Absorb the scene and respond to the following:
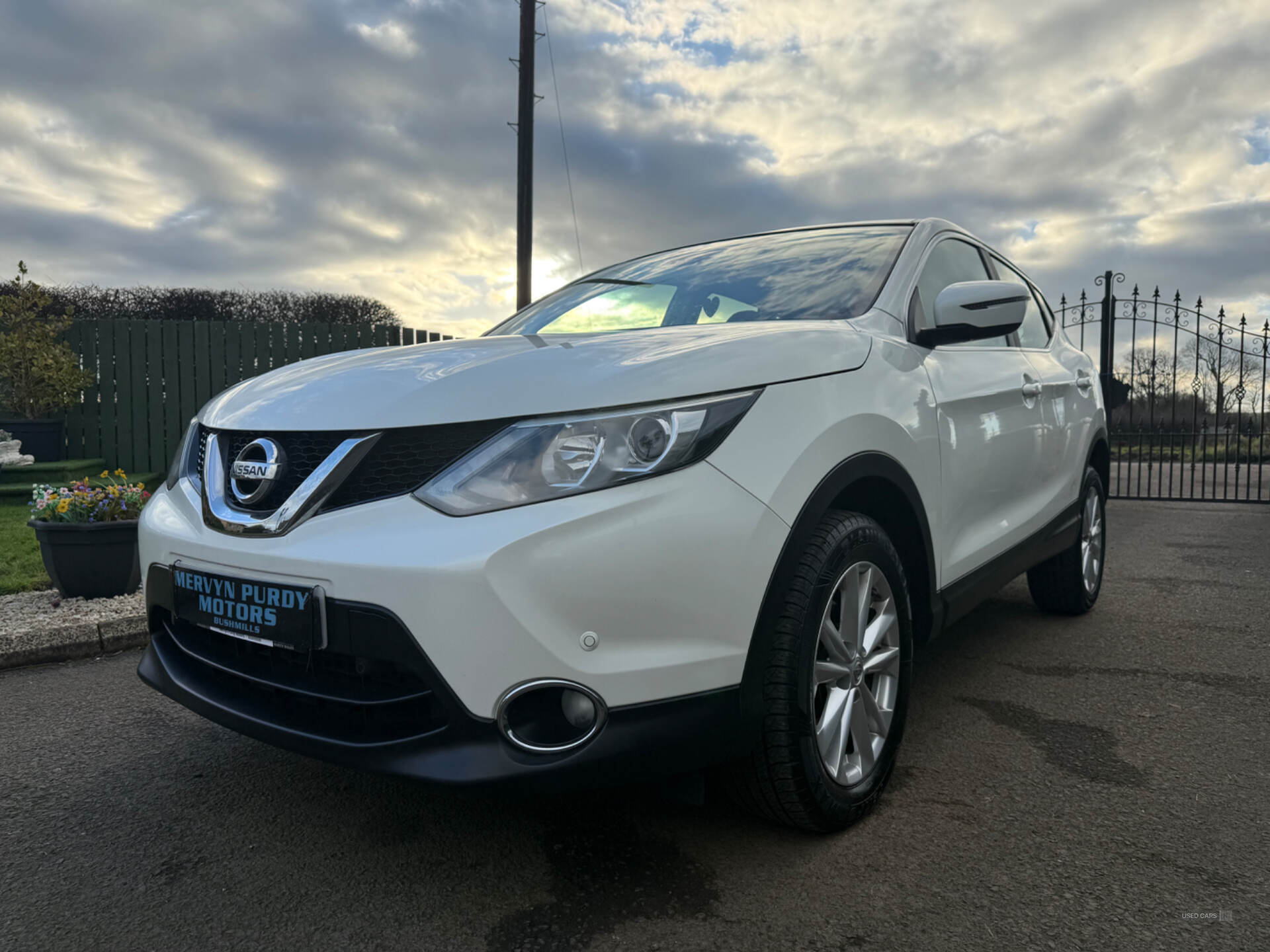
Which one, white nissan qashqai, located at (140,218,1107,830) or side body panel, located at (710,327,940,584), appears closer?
white nissan qashqai, located at (140,218,1107,830)

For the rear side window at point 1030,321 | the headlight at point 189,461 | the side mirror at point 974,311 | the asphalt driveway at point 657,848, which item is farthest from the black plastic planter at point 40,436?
the side mirror at point 974,311

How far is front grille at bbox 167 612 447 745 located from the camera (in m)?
1.72

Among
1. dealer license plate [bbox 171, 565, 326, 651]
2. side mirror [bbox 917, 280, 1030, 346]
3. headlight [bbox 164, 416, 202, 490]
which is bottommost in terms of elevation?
dealer license plate [bbox 171, 565, 326, 651]

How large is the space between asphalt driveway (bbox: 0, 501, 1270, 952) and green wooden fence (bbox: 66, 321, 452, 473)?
27.6 feet

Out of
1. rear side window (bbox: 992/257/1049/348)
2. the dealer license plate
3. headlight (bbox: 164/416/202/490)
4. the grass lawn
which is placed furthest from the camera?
the grass lawn

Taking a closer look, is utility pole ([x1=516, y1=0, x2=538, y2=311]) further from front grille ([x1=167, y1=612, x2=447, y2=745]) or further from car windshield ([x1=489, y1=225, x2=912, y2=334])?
front grille ([x1=167, y1=612, x2=447, y2=745])

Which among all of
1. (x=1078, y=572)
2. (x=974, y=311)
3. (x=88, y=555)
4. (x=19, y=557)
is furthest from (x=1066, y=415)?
(x=19, y=557)

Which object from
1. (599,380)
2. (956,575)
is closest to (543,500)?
(599,380)

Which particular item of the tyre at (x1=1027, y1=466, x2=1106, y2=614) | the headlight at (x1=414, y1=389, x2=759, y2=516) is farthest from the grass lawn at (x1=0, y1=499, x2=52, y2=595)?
the tyre at (x1=1027, y1=466, x2=1106, y2=614)

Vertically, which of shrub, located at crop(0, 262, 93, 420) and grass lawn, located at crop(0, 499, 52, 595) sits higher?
shrub, located at crop(0, 262, 93, 420)

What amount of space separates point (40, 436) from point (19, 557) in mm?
5164

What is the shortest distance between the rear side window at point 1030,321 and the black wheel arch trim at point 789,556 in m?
1.82

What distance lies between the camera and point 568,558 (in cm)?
163

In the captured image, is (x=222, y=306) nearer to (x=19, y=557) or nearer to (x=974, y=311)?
(x=19, y=557)
